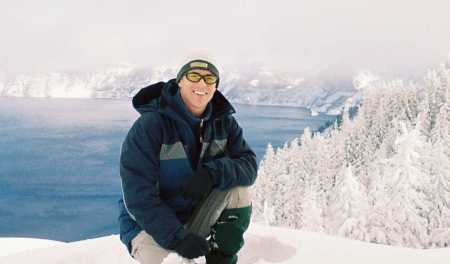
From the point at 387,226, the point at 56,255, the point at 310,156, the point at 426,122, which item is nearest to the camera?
the point at 56,255

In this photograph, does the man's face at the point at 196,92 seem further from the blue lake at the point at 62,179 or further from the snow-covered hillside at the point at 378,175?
the blue lake at the point at 62,179

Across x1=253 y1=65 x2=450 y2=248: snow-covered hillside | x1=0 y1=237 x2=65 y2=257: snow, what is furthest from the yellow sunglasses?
x1=253 y1=65 x2=450 y2=248: snow-covered hillside

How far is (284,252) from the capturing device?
151 inches

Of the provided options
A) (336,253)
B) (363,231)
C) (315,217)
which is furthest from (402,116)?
(336,253)

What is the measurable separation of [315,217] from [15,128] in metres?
88.8

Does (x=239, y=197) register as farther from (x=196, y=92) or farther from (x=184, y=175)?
(x=196, y=92)

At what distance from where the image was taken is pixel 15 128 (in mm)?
99750

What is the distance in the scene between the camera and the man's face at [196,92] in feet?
8.49

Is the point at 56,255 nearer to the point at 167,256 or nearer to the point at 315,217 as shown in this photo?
the point at 167,256

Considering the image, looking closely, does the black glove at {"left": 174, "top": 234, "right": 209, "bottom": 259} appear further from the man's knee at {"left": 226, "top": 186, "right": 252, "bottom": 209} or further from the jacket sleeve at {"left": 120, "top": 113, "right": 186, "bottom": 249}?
the man's knee at {"left": 226, "top": 186, "right": 252, "bottom": 209}

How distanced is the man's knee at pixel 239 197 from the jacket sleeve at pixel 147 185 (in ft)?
1.34

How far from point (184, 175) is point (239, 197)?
1.24ft

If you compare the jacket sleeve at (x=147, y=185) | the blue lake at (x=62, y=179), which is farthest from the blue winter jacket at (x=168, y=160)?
the blue lake at (x=62, y=179)

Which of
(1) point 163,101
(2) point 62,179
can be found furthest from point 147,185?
(2) point 62,179
